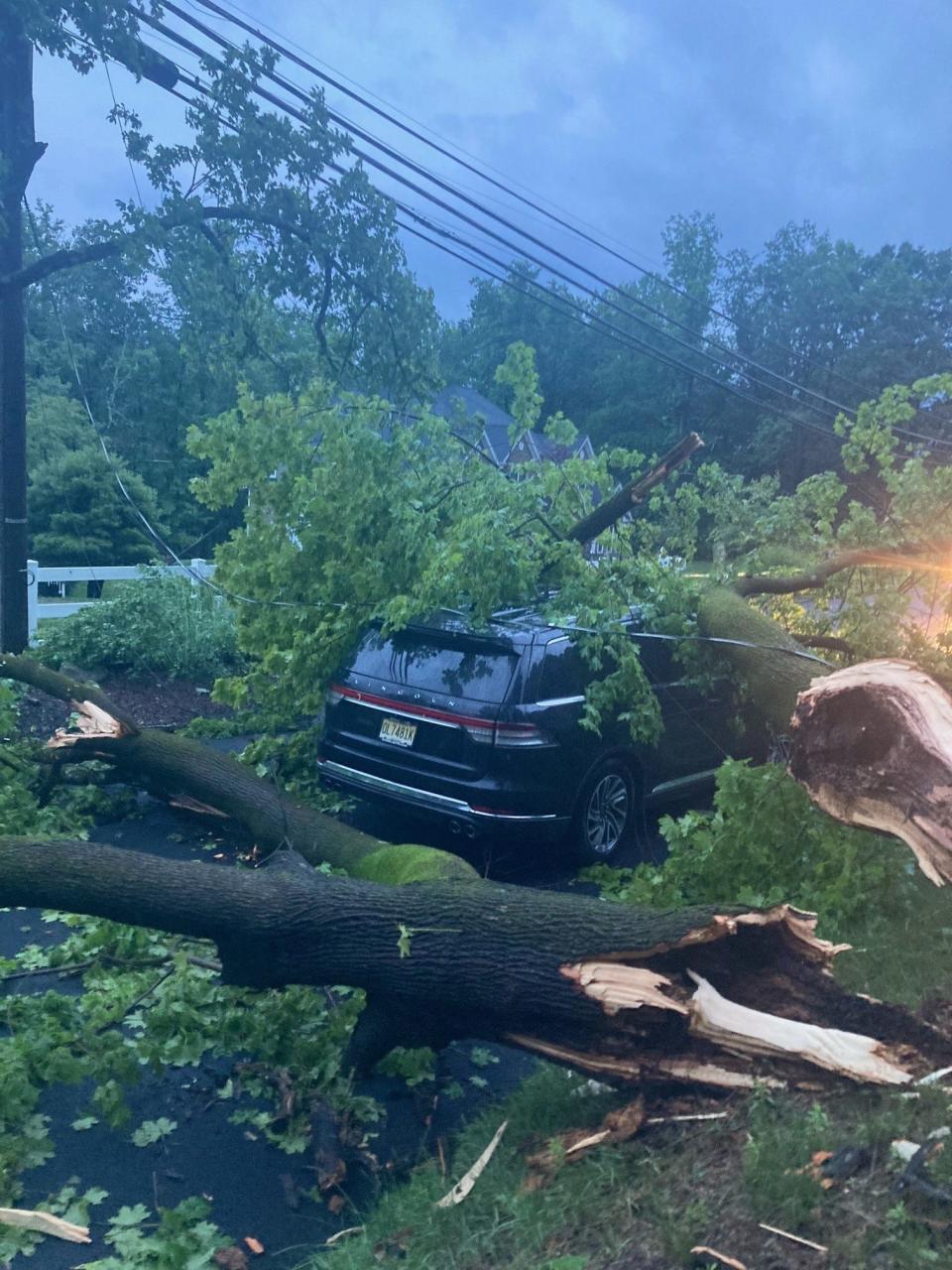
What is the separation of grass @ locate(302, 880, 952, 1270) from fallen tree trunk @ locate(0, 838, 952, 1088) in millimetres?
191

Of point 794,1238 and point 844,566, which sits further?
point 844,566

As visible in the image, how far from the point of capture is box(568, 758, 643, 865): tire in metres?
6.75

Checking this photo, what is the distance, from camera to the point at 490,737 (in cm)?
632

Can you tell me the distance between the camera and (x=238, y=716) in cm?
1092

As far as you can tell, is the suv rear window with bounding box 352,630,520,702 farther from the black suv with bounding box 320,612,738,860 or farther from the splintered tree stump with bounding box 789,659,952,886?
the splintered tree stump with bounding box 789,659,952,886

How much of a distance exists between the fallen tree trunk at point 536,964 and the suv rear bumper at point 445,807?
1.90 metres

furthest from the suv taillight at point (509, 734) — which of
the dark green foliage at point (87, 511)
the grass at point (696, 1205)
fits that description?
the dark green foliage at point (87, 511)

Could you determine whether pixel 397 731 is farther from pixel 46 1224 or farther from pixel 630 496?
pixel 46 1224

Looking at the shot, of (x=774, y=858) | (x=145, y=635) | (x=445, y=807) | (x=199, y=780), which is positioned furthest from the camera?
(x=145, y=635)

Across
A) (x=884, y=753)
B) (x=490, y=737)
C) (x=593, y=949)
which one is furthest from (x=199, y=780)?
(x=884, y=753)

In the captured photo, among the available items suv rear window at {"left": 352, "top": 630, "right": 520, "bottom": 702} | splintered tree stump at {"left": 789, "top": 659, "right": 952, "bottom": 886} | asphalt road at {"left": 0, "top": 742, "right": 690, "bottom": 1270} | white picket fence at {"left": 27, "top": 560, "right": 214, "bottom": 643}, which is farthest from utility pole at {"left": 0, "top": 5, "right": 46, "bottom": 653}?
splintered tree stump at {"left": 789, "top": 659, "right": 952, "bottom": 886}

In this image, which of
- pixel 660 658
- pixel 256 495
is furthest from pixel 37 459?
pixel 660 658

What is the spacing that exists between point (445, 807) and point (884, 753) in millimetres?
3158

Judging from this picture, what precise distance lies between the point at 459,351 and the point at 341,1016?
3582 centimetres
